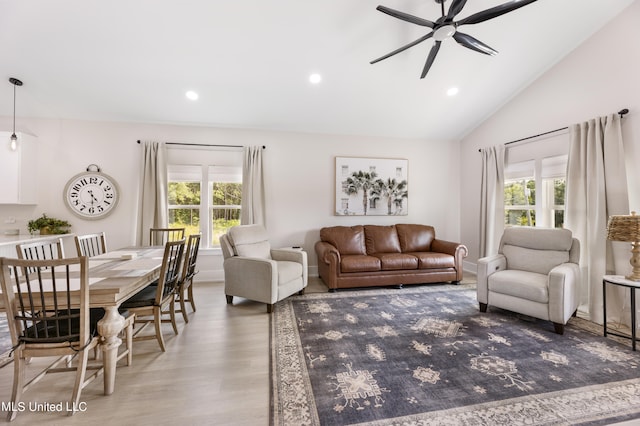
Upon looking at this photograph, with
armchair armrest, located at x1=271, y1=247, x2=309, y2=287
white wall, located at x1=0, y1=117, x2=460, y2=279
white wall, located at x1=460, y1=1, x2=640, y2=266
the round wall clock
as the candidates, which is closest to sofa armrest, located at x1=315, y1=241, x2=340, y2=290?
armchair armrest, located at x1=271, y1=247, x2=309, y2=287

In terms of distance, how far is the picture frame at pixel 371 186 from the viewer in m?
4.88

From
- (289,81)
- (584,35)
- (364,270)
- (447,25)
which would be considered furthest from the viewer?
(364,270)

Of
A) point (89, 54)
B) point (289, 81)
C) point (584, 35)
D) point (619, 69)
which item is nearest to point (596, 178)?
point (619, 69)

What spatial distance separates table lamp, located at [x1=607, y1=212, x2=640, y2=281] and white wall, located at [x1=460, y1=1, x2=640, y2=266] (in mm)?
594

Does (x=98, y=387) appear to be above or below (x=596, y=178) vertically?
below

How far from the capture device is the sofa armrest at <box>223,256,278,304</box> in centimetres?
313

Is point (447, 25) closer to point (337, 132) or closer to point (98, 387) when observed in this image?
point (337, 132)

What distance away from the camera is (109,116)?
13.5 ft

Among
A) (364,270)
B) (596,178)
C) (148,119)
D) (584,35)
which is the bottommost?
(364,270)

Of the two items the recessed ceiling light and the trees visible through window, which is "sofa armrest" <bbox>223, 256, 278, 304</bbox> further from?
the recessed ceiling light

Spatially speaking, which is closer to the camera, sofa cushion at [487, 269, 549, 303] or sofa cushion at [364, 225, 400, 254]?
sofa cushion at [487, 269, 549, 303]

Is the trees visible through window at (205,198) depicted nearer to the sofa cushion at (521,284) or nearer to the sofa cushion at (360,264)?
the sofa cushion at (360,264)

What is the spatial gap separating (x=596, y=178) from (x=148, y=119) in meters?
6.22

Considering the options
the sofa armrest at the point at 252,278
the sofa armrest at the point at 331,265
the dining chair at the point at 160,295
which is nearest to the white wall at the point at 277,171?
the sofa armrest at the point at 331,265
